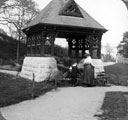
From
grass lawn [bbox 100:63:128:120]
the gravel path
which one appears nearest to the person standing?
the gravel path

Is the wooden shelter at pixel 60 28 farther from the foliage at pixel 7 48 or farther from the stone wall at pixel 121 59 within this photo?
the foliage at pixel 7 48

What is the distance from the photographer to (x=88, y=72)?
928 centimetres

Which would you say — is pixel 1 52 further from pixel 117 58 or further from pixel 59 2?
pixel 59 2

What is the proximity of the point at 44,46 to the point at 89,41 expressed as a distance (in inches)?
68.1

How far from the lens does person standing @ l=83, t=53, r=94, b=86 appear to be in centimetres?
907

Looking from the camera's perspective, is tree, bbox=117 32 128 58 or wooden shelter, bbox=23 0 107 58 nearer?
tree, bbox=117 32 128 58

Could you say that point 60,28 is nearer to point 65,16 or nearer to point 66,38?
point 65,16

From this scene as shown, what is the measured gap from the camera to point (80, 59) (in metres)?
10.9

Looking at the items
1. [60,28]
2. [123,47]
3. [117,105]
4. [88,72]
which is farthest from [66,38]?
[123,47]

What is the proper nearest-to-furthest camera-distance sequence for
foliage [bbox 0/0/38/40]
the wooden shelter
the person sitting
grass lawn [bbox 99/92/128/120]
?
foliage [bbox 0/0/38/40] < grass lawn [bbox 99/92/128/120] < the wooden shelter < the person sitting

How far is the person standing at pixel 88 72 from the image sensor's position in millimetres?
9070

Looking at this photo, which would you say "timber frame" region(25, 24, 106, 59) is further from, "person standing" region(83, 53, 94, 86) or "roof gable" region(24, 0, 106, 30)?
"person standing" region(83, 53, 94, 86)

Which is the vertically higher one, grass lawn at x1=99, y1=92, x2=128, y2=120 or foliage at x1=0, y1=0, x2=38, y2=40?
foliage at x1=0, y1=0, x2=38, y2=40

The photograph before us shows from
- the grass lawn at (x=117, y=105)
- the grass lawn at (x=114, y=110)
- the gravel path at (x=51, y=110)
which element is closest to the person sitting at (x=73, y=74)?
the gravel path at (x=51, y=110)
